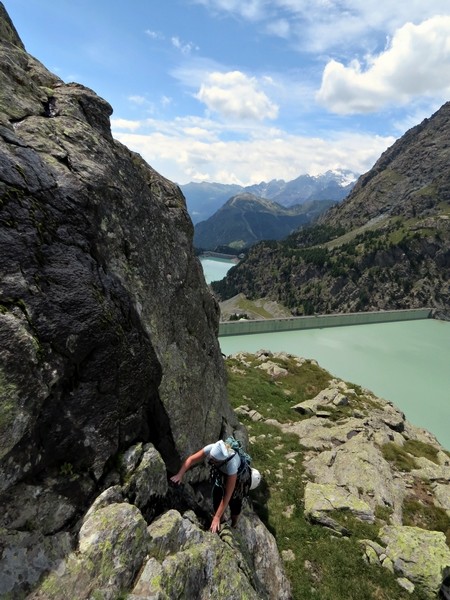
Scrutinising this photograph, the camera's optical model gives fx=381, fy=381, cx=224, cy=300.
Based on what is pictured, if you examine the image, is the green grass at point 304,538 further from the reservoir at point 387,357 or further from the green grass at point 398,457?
the reservoir at point 387,357

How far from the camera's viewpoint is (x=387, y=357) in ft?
354

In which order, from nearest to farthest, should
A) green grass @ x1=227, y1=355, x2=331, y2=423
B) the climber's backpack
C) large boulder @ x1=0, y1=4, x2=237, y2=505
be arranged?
1. large boulder @ x1=0, y1=4, x2=237, y2=505
2. the climber's backpack
3. green grass @ x1=227, y1=355, x2=331, y2=423

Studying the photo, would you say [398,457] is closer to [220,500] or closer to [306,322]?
[220,500]

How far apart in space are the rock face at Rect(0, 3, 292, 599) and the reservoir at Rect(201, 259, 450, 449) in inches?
2553

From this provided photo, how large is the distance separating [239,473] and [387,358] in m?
106

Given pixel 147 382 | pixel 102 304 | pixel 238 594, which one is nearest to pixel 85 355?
pixel 102 304

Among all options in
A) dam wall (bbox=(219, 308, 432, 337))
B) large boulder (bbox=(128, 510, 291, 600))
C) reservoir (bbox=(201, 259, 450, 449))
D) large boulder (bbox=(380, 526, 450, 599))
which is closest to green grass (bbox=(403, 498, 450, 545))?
large boulder (bbox=(380, 526, 450, 599))

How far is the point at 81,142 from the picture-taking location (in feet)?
38.7

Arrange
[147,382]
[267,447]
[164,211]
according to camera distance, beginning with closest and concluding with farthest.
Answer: [147,382] → [164,211] → [267,447]

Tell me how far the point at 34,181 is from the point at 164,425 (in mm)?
8078

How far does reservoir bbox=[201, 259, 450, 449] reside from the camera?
77875mm

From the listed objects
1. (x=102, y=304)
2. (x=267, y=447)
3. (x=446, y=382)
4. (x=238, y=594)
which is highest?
(x=102, y=304)

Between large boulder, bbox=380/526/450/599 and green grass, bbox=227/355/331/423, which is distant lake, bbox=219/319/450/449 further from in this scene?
large boulder, bbox=380/526/450/599

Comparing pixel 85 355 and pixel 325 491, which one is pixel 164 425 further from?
pixel 325 491
